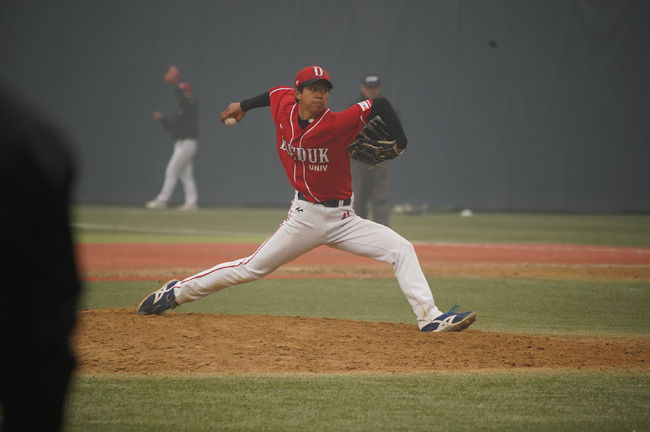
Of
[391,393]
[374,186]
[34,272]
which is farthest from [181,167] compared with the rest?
[34,272]

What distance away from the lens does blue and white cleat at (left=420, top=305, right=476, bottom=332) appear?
19.0ft

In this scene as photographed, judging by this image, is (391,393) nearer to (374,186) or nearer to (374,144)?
(374,144)

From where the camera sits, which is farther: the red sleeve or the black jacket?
the black jacket

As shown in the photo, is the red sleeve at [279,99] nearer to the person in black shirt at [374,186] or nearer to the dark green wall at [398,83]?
the person in black shirt at [374,186]

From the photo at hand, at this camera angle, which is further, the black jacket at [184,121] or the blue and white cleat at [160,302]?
the black jacket at [184,121]

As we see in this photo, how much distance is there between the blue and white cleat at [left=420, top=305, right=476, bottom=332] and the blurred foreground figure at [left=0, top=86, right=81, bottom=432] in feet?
13.9

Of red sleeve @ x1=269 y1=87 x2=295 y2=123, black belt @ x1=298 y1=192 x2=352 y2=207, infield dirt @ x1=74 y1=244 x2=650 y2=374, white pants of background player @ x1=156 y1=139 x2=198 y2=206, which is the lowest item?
white pants of background player @ x1=156 y1=139 x2=198 y2=206

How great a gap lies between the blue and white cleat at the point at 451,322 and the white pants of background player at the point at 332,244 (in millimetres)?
42

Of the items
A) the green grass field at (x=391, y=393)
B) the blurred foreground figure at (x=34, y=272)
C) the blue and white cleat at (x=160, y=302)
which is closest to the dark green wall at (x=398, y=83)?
the green grass field at (x=391, y=393)

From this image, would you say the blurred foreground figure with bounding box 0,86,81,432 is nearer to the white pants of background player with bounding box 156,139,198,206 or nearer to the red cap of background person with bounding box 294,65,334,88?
the red cap of background person with bounding box 294,65,334,88

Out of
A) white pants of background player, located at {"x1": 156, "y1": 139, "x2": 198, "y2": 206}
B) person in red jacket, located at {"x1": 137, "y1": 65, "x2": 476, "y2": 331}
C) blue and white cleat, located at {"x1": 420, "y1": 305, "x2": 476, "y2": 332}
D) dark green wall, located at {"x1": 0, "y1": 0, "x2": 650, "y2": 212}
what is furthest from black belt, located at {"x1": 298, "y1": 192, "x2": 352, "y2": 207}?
dark green wall, located at {"x1": 0, "y1": 0, "x2": 650, "y2": 212}

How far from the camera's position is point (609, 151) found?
74.3 feet

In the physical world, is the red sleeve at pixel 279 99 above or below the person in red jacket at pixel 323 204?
above

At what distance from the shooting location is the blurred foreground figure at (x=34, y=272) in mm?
1555
